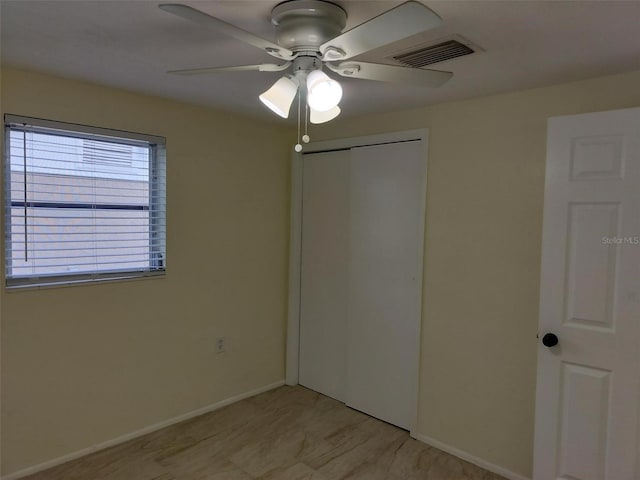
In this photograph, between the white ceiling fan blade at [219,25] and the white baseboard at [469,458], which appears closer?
the white ceiling fan blade at [219,25]

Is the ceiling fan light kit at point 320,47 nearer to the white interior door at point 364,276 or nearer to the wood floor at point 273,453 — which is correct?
the white interior door at point 364,276

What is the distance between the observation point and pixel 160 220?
2953 millimetres

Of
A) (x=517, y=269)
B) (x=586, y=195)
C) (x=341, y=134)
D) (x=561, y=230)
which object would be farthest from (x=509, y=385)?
(x=341, y=134)

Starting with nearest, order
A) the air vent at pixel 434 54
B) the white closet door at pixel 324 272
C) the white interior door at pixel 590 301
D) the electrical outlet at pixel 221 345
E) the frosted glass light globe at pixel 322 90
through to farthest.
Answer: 1. the frosted glass light globe at pixel 322 90
2. the air vent at pixel 434 54
3. the white interior door at pixel 590 301
4. the electrical outlet at pixel 221 345
5. the white closet door at pixel 324 272

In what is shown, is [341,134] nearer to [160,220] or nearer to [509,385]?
[160,220]

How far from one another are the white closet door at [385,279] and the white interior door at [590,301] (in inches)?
35.4

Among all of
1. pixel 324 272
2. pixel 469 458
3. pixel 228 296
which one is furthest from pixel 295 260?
pixel 469 458

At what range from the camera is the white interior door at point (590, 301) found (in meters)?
1.97

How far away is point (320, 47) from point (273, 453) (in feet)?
7.97

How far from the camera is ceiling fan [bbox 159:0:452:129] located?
49.3 inches

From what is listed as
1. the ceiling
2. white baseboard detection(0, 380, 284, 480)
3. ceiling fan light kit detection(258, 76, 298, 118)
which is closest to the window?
the ceiling

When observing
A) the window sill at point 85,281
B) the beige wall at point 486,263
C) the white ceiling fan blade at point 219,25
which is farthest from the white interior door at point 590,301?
the window sill at point 85,281

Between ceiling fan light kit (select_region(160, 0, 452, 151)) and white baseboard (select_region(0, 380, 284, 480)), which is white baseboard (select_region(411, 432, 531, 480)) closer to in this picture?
white baseboard (select_region(0, 380, 284, 480))

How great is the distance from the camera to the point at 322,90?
4.59ft
